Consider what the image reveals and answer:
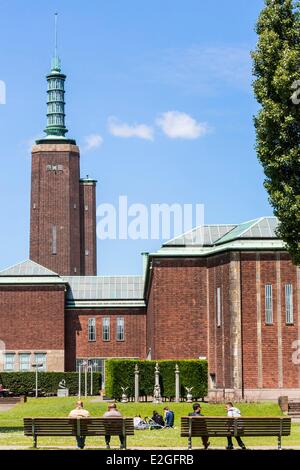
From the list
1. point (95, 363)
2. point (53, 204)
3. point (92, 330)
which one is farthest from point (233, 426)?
point (53, 204)

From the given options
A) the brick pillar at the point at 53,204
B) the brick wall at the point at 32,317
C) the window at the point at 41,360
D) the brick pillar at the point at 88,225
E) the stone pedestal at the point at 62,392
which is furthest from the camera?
the brick pillar at the point at 88,225

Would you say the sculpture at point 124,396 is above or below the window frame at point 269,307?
below

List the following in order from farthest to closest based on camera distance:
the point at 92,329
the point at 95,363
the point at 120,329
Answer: the point at 120,329 → the point at 92,329 → the point at 95,363

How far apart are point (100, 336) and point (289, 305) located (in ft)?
99.4

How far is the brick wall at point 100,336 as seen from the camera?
9231 centimetres

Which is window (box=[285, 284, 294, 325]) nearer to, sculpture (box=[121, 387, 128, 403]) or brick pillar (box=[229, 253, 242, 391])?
brick pillar (box=[229, 253, 242, 391])

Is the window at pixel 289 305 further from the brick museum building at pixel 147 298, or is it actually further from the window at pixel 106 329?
the window at pixel 106 329

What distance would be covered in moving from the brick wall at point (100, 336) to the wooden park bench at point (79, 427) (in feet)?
198

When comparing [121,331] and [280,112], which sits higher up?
[280,112]

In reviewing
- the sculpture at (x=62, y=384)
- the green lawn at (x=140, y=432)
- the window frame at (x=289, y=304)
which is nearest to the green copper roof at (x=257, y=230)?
the window frame at (x=289, y=304)

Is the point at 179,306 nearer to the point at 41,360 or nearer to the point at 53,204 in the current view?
the point at 41,360

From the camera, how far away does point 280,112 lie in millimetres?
43906
